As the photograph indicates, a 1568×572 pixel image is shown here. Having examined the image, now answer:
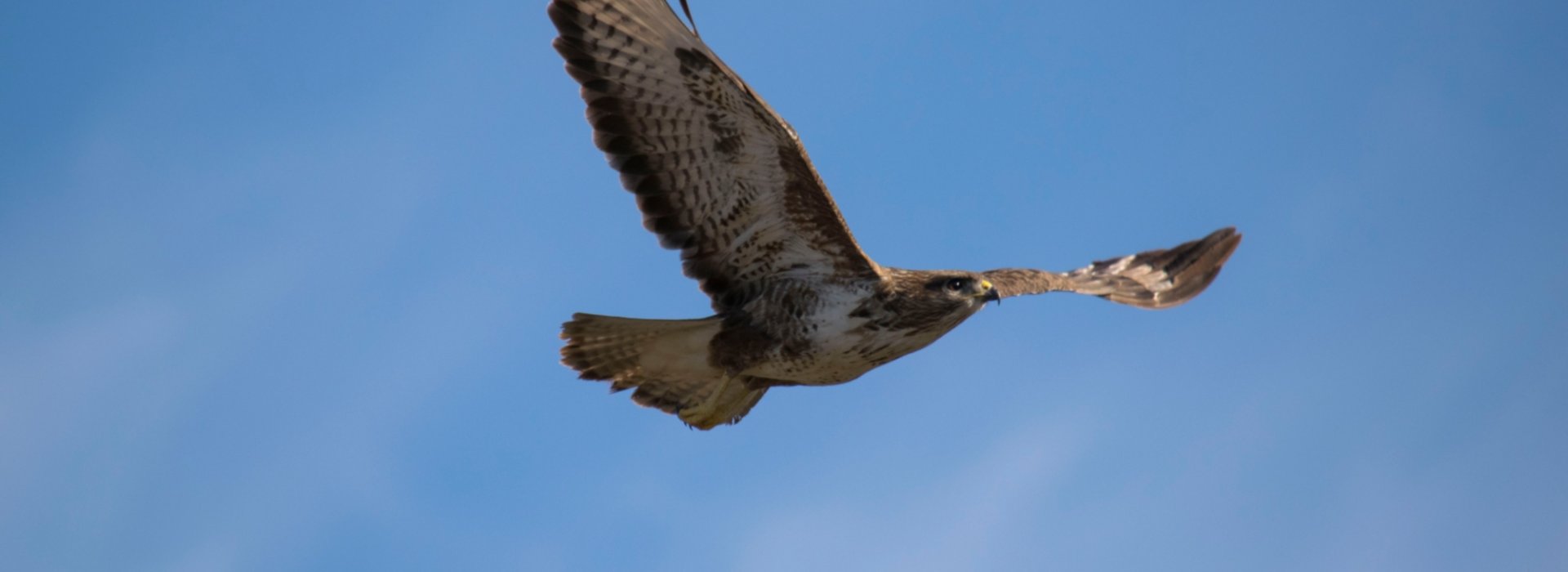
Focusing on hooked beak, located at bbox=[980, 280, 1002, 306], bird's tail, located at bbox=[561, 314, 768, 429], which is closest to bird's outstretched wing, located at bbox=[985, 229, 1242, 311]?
hooked beak, located at bbox=[980, 280, 1002, 306]

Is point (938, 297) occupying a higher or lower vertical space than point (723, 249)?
lower

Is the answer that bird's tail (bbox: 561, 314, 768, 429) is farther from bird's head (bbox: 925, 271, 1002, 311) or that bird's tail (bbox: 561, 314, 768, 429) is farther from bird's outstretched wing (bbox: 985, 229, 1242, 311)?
bird's outstretched wing (bbox: 985, 229, 1242, 311)

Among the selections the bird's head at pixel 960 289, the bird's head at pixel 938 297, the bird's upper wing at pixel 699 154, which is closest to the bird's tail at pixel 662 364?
the bird's upper wing at pixel 699 154

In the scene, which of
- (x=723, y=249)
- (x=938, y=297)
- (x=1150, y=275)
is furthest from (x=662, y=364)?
(x=1150, y=275)

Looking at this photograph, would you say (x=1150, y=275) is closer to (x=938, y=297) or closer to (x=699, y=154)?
(x=938, y=297)

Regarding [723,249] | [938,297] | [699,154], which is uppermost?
[699,154]

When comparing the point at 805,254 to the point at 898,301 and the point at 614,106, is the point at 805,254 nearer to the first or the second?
the point at 898,301
